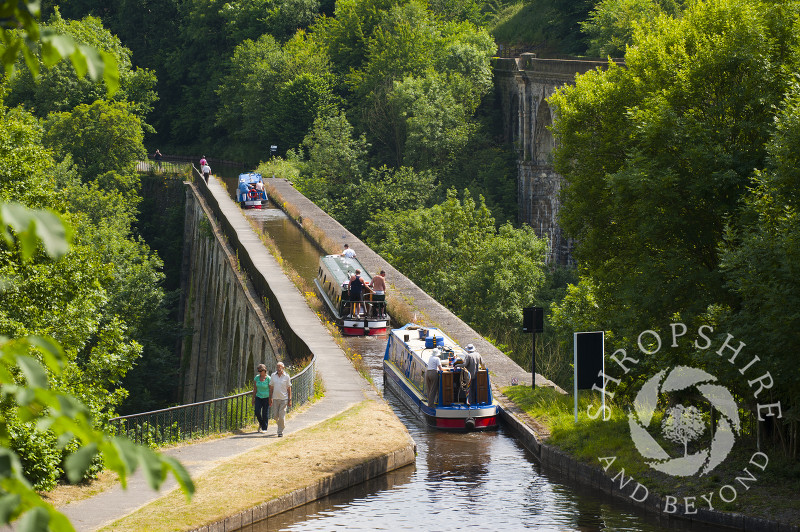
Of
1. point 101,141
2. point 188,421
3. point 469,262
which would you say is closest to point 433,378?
point 188,421

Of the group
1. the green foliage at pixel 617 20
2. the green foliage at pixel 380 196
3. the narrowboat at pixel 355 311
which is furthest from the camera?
the green foliage at pixel 380 196

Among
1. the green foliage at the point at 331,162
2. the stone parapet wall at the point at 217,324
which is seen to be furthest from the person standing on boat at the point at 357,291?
the green foliage at the point at 331,162

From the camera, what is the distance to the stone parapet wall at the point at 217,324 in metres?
A: 28.1

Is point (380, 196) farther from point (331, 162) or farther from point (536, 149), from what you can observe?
point (536, 149)

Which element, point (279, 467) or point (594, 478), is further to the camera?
point (594, 478)

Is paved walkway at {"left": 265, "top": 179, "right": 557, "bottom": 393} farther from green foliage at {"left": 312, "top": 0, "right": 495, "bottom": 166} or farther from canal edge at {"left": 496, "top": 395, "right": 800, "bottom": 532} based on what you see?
green foliage at {"left": 312, "top": 0, "right": 495, "bottom": 166}

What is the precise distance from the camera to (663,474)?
541 inches

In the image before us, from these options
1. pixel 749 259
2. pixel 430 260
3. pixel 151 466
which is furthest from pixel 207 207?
pixel 151 466

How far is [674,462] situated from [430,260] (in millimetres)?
29131

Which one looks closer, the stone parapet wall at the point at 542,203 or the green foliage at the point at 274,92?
the stone parapet wall at the point at 542,203

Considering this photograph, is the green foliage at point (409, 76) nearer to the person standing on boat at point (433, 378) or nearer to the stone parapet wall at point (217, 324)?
the stone parapet wall at point (217, 324)

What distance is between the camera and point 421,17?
226ft

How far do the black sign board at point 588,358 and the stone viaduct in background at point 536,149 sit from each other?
41582 millimetres

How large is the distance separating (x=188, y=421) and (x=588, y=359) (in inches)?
258
